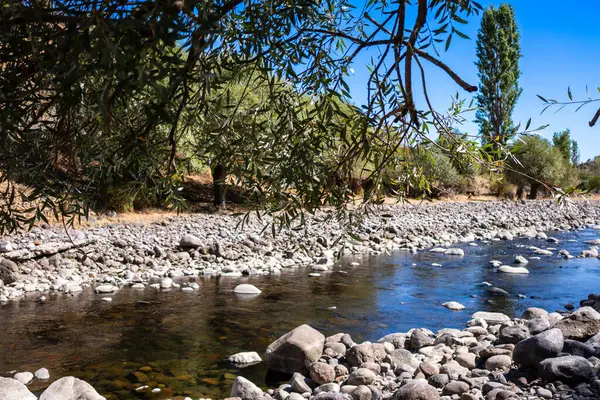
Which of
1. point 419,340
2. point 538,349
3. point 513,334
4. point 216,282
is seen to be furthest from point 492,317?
point 216,282

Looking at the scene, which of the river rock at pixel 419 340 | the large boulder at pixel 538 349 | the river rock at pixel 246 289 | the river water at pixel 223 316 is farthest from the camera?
the river rock at pixel 246 289

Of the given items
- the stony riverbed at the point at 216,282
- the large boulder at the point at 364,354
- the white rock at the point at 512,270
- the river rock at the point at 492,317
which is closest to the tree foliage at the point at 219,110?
the stony riverbed at the point at 216,282

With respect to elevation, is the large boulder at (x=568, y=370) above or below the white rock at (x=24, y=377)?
Answer: above

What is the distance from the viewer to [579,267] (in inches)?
523

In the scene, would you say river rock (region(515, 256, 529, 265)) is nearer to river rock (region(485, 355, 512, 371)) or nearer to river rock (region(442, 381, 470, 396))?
river rock (region(485, 355, 512, 371))

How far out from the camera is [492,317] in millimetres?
8297

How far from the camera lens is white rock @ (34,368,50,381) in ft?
19.6

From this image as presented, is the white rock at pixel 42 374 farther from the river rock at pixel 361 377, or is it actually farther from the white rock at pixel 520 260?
the white rock at pixel 520 260

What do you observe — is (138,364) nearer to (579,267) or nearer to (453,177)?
(579,267)

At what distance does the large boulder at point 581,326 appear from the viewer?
6180 mm

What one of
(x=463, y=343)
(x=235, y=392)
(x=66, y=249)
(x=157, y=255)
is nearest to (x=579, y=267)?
(x=463, y=343)

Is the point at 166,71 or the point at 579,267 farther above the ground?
the point at 166,71

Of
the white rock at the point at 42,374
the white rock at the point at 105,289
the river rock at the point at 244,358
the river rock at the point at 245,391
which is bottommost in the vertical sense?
the white rock at the point at 42,374

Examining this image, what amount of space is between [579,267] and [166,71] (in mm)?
13666
